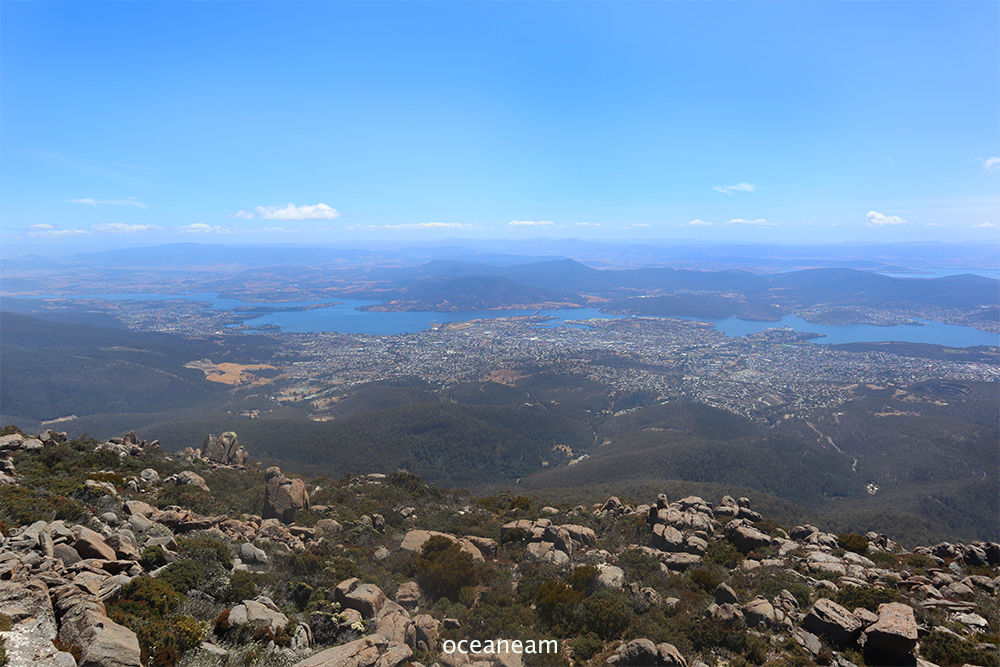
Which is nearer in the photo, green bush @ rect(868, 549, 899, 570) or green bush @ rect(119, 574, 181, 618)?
green bush @ rect(119, 574, 181, 618)

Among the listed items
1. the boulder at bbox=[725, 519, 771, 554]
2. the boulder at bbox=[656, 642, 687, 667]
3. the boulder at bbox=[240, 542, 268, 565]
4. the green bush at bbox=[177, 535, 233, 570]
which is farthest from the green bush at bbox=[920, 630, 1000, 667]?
the green bush at bbox=[177, 535, 233, 570]

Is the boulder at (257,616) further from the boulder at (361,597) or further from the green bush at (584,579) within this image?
the green bush at (584,579)

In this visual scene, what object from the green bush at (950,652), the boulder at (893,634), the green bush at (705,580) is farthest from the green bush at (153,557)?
the green bush at (950,652)

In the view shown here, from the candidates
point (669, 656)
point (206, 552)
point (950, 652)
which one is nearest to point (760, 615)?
point (669, 656)

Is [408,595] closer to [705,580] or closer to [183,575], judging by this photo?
[183,575]

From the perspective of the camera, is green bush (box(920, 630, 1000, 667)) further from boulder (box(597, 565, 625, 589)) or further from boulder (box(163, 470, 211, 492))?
boulder (box(163, 470, 211, 492))

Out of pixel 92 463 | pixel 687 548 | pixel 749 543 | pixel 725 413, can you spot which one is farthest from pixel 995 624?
pixel 725 413
